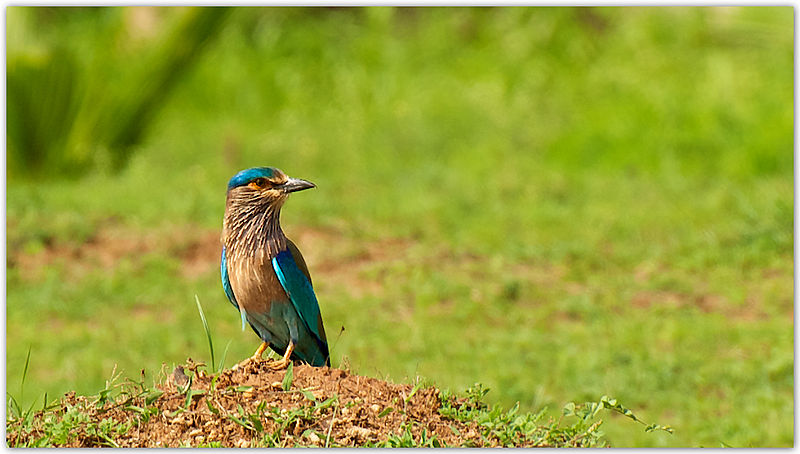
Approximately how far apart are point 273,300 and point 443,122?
24.3ft

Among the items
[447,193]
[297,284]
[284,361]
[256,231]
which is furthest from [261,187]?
[447,193]

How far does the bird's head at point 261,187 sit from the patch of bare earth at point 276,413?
56cm

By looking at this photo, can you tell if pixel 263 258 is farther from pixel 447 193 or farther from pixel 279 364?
pixel 447 193

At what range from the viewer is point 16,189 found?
9.23m

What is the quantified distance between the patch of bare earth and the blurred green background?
1368mm

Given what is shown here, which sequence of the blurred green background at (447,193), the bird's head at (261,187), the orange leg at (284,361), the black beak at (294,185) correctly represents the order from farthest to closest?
the blurred green background at (447,193) → the orange leg at (284,361) → the bird's head at (261,187) → the black beak at (294,185)

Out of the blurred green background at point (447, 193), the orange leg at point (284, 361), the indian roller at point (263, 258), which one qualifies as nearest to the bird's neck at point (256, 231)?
the indian roller at point (263, 258)

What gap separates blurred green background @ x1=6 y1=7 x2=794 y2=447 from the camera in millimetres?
6539

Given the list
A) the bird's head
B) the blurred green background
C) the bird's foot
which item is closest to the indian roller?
the bird's head

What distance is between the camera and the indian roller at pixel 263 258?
3.58 metres

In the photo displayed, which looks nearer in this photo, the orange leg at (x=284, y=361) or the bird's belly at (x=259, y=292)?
the bird's belly at (x=259, y=292)

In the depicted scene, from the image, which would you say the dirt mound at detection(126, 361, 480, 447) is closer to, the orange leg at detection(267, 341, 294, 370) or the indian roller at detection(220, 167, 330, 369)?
the orange leg at detection(267, 341, 294, 370)

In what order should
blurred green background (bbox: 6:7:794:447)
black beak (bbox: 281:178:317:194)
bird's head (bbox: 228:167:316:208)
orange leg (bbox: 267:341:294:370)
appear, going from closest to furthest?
1. black beak (bbox: 281:178:317:194)
2. bird's head (bbox: 228:167:316:208)
3. orange leg (bbox: 267:341:294:370)
4. blurred green background (bbox: 6:7:794:447)

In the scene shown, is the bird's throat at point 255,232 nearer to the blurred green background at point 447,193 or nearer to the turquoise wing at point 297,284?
the turquoise wing at point 297,284
